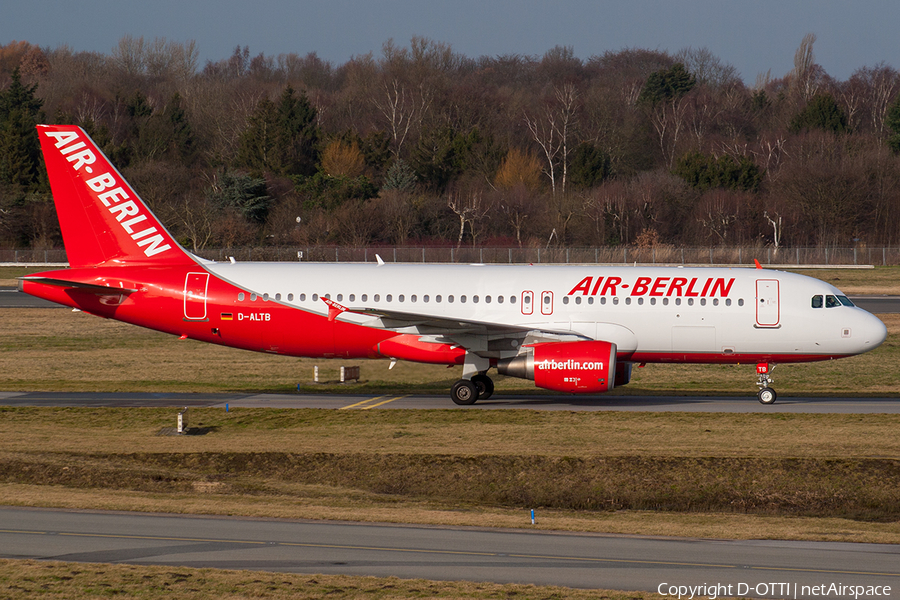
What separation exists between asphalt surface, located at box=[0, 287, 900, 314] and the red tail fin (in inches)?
1161

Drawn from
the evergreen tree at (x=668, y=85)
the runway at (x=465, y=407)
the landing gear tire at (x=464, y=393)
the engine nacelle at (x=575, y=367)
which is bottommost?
the runway at (x=465, y=407)

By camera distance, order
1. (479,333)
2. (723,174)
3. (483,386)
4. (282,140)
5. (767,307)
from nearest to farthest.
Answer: (479,333), (767,307), (483,386), (723,174), (282,140)

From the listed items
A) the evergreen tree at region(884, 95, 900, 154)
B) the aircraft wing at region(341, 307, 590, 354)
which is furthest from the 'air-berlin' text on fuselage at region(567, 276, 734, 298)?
the evergreen tree at region(884, 95, 900, 154)

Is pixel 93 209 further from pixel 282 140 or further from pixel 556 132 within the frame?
pixel 556 132

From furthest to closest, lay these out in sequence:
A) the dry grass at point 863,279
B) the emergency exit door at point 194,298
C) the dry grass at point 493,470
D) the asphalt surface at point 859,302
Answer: the dry grass at point 863,279, the asphalt surface at point 859,302, the emergency exit door at point 194,298, the dry grass at point 493,470

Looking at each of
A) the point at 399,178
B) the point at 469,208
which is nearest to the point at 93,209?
the point at 469,208

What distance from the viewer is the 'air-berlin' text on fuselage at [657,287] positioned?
2784cm

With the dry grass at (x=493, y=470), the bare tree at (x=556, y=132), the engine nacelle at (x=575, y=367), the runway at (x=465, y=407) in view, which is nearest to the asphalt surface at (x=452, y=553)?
the dry grass at (x=493, y=470)

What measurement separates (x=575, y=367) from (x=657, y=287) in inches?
167

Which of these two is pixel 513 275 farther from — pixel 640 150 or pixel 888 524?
pixel 640 150

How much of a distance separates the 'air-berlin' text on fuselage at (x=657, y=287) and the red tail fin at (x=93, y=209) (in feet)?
40.4

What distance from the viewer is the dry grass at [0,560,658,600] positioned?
11.7 meters

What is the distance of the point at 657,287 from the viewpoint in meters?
27.9

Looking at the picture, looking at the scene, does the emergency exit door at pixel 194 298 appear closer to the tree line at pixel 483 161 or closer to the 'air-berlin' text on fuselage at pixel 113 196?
the 'air-berlin' text on fuselage at pixel 113 196
